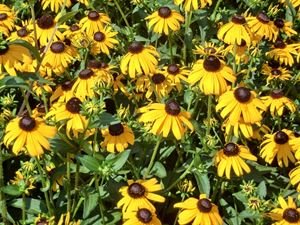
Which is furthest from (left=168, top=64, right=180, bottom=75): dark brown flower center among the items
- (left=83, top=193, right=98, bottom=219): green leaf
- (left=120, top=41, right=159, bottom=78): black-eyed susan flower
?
(left=83, top=193, right=98, bottom=219): green leaf

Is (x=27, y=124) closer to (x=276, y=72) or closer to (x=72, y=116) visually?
(x=72, y=116)

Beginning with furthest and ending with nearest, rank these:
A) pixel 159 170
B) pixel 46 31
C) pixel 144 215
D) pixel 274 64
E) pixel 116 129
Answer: pixel 274 64 → pixel 46 31 → pixel 159 170 → pixel 116 129 → pixel 144 215

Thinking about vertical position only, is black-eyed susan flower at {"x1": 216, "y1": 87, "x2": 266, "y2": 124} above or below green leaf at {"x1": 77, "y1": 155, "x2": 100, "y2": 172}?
above

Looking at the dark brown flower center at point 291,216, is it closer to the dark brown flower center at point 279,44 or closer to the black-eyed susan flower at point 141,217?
the black-eyed susan flower at point 141,217

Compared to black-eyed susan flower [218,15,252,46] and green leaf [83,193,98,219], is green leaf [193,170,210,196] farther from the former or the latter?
black-eyed susan flower [218,15,252,46]

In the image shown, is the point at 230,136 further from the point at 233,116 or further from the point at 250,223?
the point at 250,223

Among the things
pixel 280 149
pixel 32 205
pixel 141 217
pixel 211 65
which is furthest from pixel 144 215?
pixel 280 149

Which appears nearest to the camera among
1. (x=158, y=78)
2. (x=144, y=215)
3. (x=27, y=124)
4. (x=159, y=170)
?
(x=144, y=215)

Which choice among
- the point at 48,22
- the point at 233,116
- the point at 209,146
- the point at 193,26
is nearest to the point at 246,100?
the point at 233,116

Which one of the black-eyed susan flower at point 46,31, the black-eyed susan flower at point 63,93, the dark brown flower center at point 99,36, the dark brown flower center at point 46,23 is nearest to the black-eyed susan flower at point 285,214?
the black-eyed susan flower at point 63,93
